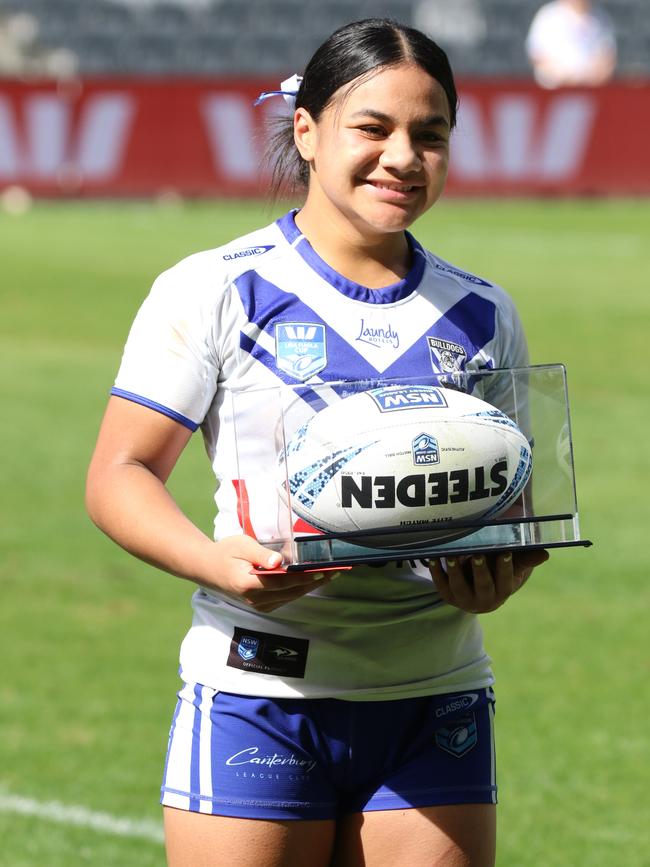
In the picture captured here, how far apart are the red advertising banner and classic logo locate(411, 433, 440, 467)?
21.1 m

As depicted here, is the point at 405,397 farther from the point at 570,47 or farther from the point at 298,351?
the point at 570,47


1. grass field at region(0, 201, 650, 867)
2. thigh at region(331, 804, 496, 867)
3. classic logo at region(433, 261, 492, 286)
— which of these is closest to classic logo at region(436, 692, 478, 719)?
thigh at region(331, 804, 496, 867)

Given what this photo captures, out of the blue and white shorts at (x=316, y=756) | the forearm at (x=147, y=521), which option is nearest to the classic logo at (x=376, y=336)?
the forearm at (x=147, y=521)

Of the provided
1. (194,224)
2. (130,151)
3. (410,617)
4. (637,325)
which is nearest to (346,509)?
(410,617)

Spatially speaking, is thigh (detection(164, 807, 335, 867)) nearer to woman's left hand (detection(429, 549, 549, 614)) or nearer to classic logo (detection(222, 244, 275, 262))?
woman's left hand (detection(429, 549, 549, 614))

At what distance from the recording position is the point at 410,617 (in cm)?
307

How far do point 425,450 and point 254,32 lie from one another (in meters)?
30.2

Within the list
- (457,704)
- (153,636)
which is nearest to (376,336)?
(457,704)

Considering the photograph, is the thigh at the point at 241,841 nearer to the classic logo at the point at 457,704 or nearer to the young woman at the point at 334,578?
the young woman at the point at 334,578

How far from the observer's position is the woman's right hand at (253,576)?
256 centimetres

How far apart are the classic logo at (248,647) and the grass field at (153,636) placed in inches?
86.0

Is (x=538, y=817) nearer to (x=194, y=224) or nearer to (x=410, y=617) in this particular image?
(x=410, y=617)

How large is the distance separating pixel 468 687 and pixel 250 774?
48 cm

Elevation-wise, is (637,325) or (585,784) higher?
(637,325)
